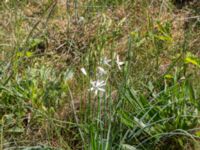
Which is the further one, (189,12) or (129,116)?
(189,12)

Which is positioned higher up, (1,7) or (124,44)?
(1,7)

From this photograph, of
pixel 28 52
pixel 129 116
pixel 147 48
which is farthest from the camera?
pixel 147 48

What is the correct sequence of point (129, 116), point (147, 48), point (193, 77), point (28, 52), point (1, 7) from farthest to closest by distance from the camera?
point (1, 7)
point (147, 48)
point (28, 52)
point (193, 77)
point (129, 116)

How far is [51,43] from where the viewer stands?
2641 millimetres

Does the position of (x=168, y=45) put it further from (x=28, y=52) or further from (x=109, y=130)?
(x=109, y=130)

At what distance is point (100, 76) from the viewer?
6.10 ft

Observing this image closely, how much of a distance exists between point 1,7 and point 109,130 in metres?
1.39

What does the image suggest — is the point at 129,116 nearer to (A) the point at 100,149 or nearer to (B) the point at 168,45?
(A) the point at 100,149

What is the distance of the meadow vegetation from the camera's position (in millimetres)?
1859

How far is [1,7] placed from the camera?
2.80 m

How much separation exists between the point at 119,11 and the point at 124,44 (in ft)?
1.20

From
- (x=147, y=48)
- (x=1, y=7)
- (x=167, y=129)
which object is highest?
(x=1, y=7)

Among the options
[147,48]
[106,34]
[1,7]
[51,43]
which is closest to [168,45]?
[147,48]

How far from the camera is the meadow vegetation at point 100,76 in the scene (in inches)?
73.2
